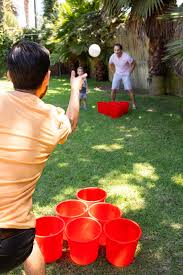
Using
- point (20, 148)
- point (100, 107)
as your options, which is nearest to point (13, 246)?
point (20, 148)

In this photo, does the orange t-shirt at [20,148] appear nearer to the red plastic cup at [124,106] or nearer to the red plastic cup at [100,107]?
the red plastic cup at [124,106]

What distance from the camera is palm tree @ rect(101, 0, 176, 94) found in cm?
794

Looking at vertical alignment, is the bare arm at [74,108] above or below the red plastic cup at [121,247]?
above

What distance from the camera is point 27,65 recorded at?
1.79 metres

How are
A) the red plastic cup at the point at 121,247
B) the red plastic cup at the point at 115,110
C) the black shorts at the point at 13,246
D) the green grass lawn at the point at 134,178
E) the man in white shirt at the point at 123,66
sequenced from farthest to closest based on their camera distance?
the man in white shirt at the point at 123,66
the red plastic cup at the point at 115,110
the green grass lawn at the point at 134,178
the red plastic cup at the point at 121,247
the black shorts at the point at 13,246

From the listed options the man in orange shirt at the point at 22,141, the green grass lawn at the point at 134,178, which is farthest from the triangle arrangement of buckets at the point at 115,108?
the man in orange shirt at the point at 22,141

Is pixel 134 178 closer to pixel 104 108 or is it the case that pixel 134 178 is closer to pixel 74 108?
pixel 74 108

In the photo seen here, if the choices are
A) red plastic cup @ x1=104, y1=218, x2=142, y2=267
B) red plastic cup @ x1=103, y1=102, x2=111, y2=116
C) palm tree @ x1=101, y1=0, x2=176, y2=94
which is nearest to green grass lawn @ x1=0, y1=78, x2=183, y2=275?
red plastic cup @ x1=104, y1=218, x2=142, y2=267

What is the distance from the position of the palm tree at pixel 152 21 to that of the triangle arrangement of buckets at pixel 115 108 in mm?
1924

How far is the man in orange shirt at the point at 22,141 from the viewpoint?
1714 millimetres

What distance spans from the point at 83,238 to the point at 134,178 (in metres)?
1.50

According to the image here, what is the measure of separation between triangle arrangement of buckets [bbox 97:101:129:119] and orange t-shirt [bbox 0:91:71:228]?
19.8 ft

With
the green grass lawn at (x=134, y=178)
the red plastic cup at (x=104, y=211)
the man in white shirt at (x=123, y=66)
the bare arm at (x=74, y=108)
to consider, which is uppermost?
the bare arm at (x=74, y=108)

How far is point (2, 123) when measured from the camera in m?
1.71
